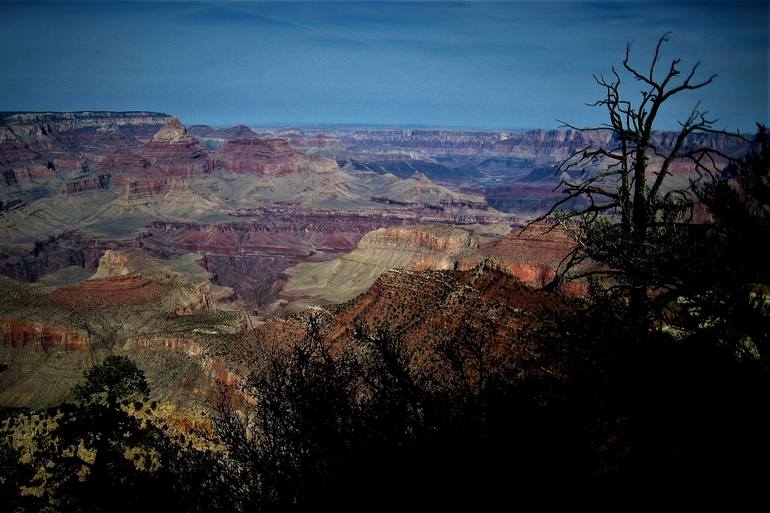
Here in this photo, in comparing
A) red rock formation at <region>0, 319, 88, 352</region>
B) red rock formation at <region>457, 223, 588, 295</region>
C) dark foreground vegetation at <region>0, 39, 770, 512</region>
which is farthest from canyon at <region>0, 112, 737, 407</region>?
dark foreground vegetation at <region>0, 39, 770, 512</region>

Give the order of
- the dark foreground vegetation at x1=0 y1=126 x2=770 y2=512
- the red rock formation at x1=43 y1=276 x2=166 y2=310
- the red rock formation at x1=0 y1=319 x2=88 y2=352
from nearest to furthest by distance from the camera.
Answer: the dark foreground vegetation at x1=0 y1=126 x2=770 y2=512
the red rock formation at x1=0 y1=319 x2=88 y2=352
the red rock formation at x1=43 y1=276 x2=166 y2=310

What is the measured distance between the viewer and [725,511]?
26.6 ft

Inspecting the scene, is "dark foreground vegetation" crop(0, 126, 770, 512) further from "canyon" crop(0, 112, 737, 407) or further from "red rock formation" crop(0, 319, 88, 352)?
"red rock formation" crop(0, 319, 88, 352)

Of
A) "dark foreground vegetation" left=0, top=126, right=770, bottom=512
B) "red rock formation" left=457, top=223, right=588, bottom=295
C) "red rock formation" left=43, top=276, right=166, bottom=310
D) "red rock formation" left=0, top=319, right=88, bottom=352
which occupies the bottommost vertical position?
→ "red rock formation" left=0, top=319, right=88, bottom=352

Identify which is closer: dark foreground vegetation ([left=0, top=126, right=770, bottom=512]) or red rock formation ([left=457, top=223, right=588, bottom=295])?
dark foreground vegetation ([left=0, top=126, right=770, bottom=512])

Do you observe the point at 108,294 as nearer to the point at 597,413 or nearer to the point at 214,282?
the point at 597,413

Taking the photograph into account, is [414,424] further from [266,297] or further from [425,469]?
[266,297]

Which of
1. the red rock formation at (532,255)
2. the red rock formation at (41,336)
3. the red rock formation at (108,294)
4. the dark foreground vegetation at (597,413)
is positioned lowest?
the red rock formation at (41,336)

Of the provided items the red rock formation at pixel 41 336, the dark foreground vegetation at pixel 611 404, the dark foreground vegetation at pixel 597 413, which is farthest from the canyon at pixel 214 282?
the dark foreground vegetation at pixel 597 413

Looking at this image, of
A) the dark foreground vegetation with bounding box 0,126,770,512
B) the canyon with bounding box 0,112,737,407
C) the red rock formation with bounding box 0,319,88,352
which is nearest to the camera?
the dark foreground vegetation with bounding box 0,126,770,512

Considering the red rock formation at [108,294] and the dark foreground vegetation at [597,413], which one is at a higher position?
the dark foreground vegetation at [597,413]

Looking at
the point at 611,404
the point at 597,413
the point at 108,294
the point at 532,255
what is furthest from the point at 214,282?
the point at 611,404

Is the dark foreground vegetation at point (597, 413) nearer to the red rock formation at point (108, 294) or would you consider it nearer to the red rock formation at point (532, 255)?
the red rock formation at point (108, 294)

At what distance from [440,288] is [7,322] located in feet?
122
